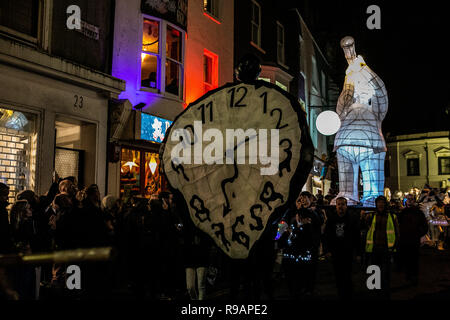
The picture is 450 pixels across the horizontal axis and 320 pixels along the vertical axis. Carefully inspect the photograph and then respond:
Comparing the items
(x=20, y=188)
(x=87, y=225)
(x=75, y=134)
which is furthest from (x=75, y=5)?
(x=87, y=225)

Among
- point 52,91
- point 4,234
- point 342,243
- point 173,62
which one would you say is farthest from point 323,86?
point 4,234

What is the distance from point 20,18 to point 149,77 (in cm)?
450

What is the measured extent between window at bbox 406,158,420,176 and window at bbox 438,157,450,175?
99.3 inches

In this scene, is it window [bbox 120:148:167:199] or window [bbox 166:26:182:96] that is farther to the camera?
window [bbox 166:26:182:96]

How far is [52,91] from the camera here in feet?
34.4

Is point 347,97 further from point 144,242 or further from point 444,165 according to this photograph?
point 444,165

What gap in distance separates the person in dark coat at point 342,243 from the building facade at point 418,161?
165 ft

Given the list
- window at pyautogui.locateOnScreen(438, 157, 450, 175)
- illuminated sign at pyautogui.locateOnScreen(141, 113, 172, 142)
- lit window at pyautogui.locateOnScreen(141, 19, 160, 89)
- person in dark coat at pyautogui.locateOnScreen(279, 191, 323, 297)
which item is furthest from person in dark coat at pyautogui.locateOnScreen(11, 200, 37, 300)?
window at pyautogui.locateOnScreen(438, 157, 450, 175)

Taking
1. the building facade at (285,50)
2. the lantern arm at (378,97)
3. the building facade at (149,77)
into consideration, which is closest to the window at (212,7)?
the building facade at (149,77)

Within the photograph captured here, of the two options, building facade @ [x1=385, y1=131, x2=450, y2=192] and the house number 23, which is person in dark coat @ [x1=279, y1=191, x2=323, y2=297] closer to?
the house number 23

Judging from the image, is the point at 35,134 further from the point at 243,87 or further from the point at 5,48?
the point at 243,87
